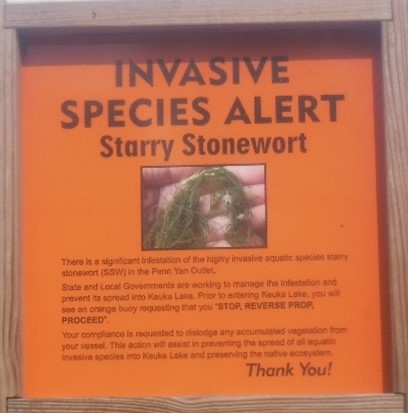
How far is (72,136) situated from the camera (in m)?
1.14

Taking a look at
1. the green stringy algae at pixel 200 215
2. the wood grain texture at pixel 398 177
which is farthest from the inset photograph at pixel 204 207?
the wood grain texture at pixel 398 177

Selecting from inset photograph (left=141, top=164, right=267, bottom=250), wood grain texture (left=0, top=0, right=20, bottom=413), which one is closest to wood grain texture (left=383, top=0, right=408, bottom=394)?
inset photograph (left=141, top=164, right=267, bottom=250)

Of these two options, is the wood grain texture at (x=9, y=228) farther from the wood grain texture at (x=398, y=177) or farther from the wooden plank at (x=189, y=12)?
the wood grain texture at (x=398, y=177)

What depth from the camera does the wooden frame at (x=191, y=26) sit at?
1081 mm

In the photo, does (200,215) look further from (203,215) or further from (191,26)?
(191,26)

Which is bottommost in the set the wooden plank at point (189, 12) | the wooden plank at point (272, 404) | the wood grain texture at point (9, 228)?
the wooden plank at point (272, 404)

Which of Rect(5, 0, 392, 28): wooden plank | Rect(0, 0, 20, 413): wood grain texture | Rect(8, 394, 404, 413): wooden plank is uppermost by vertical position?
Rect(5, 0, 392, 28): wooden plank

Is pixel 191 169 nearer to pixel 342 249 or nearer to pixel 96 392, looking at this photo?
pixel 342 249

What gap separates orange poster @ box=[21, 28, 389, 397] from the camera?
3.61ft

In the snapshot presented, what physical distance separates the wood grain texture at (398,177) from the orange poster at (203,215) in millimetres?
25

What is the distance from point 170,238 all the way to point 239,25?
356mm

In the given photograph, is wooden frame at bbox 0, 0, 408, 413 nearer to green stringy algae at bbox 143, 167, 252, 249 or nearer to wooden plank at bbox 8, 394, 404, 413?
wooden plank at bbox 8, 394, 404, 413

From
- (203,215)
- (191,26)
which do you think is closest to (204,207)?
(203,215)

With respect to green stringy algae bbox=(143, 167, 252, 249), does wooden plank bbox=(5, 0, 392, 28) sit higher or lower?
higher
